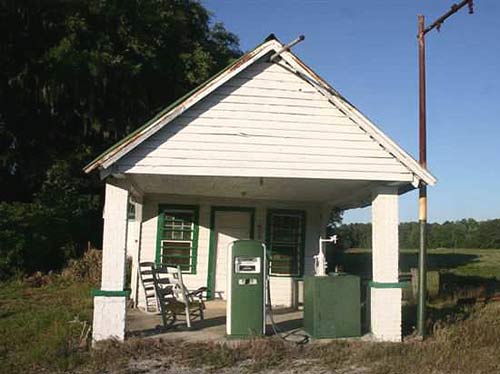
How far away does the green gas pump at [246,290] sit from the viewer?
30.6 ft

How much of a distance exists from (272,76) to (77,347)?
5328mm

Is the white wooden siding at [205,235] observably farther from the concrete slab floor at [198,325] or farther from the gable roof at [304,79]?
the gable roof at [304,79]

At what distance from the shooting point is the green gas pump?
934 centimetres

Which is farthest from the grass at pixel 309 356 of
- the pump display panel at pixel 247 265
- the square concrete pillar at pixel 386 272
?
the pump display panel at pixel 247 265

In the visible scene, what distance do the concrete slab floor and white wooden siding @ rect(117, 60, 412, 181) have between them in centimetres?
279

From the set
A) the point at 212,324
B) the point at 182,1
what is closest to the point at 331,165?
the point at 212,324

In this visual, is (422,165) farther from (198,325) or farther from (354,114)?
(198,325)

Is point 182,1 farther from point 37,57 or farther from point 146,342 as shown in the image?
point 146,342

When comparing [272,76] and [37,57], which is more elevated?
[37,57]

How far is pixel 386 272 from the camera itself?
31.9ft

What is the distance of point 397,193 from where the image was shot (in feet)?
32.9

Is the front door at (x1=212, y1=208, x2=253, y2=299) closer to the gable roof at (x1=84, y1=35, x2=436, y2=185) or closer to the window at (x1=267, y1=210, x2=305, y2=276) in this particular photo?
the window at (x1=267, y1=210, x2=305, y2=276)

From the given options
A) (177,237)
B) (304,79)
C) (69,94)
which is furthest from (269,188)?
(69,94)

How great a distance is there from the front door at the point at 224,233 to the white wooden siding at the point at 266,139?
4624 millimetres
